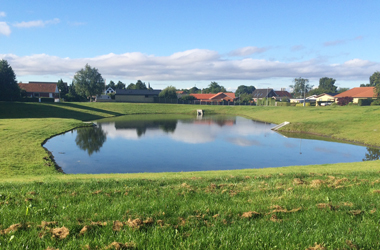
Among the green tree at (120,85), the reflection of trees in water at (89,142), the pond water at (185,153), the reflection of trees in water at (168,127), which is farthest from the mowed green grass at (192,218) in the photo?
the green tree at (120,85)

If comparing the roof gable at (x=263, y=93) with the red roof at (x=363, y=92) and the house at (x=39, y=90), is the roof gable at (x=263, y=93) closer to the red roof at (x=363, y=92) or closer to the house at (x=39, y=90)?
the red roof at (x=363, y=92)

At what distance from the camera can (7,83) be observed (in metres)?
70.3

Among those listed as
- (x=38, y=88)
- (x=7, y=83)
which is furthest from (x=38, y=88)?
(x=7, y=83)

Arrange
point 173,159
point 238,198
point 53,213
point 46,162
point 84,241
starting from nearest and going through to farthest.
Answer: point 84,241
point 53,213
point 238,198
point 46,162
point 173,159

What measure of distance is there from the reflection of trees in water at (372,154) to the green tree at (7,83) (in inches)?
3127

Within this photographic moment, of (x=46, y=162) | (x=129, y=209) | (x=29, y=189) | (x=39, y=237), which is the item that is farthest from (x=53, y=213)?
(x=46, y=162)

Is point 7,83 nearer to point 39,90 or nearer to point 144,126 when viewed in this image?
point 39,90

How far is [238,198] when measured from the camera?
729 cm

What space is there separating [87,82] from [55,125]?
2844 inches

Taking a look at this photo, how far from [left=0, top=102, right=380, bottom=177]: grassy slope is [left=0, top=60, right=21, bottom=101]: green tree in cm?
1033

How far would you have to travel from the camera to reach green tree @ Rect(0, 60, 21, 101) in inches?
2724

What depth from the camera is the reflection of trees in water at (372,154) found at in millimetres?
24995

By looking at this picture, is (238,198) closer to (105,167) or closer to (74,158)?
(105,167)

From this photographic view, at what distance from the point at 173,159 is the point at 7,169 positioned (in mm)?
11834
